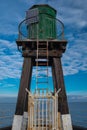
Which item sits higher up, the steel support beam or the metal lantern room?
the metal lantern room

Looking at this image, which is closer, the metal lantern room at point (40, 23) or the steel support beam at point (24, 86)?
the steel support beam at point (24, 86)

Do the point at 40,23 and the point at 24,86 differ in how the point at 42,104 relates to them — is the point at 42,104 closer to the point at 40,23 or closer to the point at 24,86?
the point at 24,86

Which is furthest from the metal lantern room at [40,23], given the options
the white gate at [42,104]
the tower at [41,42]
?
the white gate at [42,104]

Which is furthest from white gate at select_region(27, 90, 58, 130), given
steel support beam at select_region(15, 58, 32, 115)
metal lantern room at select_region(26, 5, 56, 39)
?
metal lantern room at select_region(26, 5, 56, 39)

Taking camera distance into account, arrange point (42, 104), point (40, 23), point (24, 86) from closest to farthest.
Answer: point (42, 104) < point (24, 86) < point (40, 23)

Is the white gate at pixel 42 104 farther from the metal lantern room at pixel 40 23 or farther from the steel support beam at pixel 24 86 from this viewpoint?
the metal lantern room at pixel 40 23

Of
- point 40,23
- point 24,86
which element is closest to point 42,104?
point 24,86

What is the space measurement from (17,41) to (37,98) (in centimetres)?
561

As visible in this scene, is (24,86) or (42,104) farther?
(24,86)

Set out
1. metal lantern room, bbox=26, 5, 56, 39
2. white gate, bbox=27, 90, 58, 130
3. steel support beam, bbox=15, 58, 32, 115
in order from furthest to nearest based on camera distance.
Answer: metal lantern room, bbox=26, 5, 56, 39 → steel support beam, bbox=15, 58, 32, 115 → white gate, bbox=27, 90, 58, 130

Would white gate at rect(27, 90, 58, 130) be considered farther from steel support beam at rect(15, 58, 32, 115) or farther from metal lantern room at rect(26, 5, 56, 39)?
metal lantern room at rect(26, 5, 56, 39)

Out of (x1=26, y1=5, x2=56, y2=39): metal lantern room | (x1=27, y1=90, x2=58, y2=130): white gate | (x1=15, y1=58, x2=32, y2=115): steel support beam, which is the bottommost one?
(x1=27, y1=90, x2=58, y2=130): white gate

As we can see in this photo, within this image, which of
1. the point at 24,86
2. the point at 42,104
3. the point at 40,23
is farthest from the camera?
the point at 40,23

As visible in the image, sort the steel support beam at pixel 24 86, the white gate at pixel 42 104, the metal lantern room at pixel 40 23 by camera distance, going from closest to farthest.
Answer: the white gate at pixel 42 104 → the steel support beam at pixel 24 86 → the metal lantern room at pixel 40 23
